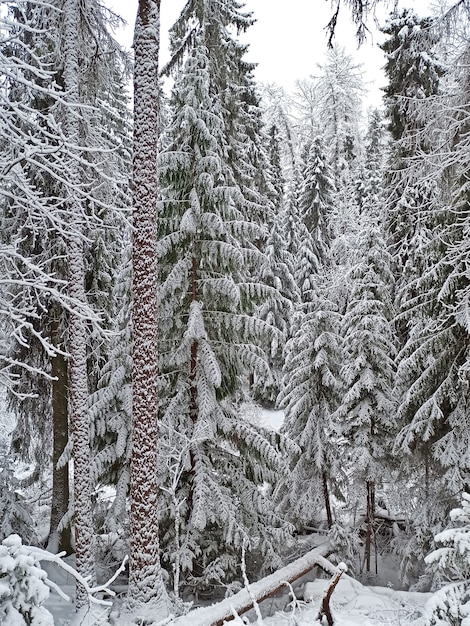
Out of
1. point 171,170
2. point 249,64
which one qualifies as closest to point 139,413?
point 171,170

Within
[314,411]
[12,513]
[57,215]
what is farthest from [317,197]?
[12,513]

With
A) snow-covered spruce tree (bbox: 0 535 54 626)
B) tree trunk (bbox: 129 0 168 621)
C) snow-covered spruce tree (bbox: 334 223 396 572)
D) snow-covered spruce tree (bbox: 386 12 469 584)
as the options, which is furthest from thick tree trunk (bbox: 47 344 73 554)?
snow-covered spruce tree (bbox: 0 535 54 626)

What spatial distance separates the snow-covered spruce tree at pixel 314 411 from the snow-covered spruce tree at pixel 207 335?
3.50 meters

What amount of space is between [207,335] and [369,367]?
5.32 m

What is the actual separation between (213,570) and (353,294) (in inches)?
307

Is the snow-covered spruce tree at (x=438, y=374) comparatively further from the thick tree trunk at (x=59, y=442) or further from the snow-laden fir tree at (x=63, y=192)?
the thick tree trunk at (x=59, y=442)

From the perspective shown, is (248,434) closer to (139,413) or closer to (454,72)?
(139,413)

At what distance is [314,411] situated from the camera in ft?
46.5

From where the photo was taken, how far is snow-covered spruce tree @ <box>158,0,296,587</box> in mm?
9430

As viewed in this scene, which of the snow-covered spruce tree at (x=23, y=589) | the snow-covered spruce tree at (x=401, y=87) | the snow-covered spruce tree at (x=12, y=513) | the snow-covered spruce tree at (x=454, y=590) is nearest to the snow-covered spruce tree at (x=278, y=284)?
the snow-covered spruce tree at (x=401, y=87)

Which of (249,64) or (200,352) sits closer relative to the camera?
(200,352)

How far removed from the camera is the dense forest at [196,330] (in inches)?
282

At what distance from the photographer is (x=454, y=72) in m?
7.58

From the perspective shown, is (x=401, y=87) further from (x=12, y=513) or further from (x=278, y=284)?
(x=12, y=513)
